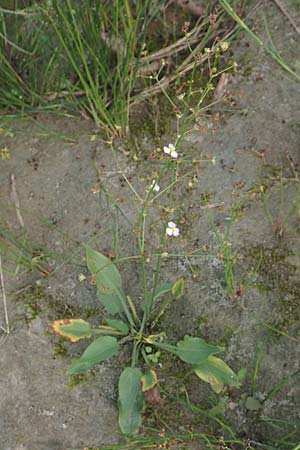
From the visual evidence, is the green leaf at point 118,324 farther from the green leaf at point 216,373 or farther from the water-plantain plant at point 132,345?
the green leaf at point 216,373

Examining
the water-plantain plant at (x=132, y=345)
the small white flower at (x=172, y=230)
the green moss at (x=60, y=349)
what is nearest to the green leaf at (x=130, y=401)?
the water-plantain plant at (x=132, y=345)

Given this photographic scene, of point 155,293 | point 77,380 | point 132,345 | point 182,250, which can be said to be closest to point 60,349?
point 77,380

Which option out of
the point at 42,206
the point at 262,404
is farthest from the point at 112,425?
the point at 42,206

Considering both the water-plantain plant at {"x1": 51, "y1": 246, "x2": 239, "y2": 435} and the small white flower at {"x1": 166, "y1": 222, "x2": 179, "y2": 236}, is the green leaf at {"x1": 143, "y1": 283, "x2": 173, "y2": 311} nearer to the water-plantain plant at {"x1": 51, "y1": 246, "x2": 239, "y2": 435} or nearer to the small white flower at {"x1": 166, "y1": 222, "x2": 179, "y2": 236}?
the water-plantain plant at {"x1": 51, "y1": 246, "x2": 239, "y2": 435}

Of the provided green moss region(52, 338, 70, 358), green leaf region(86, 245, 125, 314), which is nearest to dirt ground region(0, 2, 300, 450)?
green moss region(52, 338, 70, 358)

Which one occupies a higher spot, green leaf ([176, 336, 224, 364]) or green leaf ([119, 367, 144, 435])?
green leaf ([176, 336, 224, 364])

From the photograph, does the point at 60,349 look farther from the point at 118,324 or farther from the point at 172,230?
the point at 172,230

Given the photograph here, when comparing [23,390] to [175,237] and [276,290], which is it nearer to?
[175,237]
